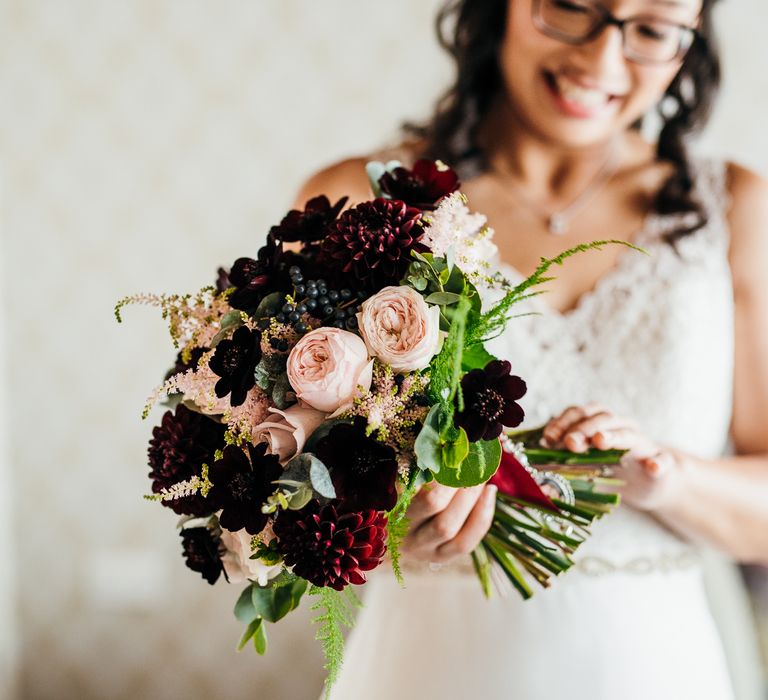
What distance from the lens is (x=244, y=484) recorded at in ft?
2.12

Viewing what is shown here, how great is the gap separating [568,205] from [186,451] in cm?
90

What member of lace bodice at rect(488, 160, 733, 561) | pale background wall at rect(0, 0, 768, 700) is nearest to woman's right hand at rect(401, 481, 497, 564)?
lace bodice at rect(488, 160, 733, 561)

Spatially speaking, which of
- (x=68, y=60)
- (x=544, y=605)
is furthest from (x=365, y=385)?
(x=68, y=60)

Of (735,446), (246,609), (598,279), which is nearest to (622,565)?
(735,446)

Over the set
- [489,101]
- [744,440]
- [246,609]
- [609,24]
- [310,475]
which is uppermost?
[489,101]

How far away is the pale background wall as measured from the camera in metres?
1.89

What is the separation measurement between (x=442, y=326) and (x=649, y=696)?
77 cm

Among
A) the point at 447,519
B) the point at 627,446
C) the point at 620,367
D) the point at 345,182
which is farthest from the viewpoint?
the point at 345,182

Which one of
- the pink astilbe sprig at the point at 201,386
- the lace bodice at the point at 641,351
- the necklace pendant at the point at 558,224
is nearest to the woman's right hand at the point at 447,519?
the pink astilbe sprig at the point at 201,386

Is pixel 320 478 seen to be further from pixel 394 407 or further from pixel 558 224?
pixel 558 224

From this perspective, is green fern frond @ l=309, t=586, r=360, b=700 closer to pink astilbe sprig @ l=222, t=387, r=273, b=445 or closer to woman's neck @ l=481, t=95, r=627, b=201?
pink astilbe sprig @ l=222, t=387, r=273, b=445

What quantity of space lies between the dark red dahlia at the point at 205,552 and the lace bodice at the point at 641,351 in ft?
1.88

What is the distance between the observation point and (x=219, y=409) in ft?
2.30

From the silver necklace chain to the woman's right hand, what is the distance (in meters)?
0.63
